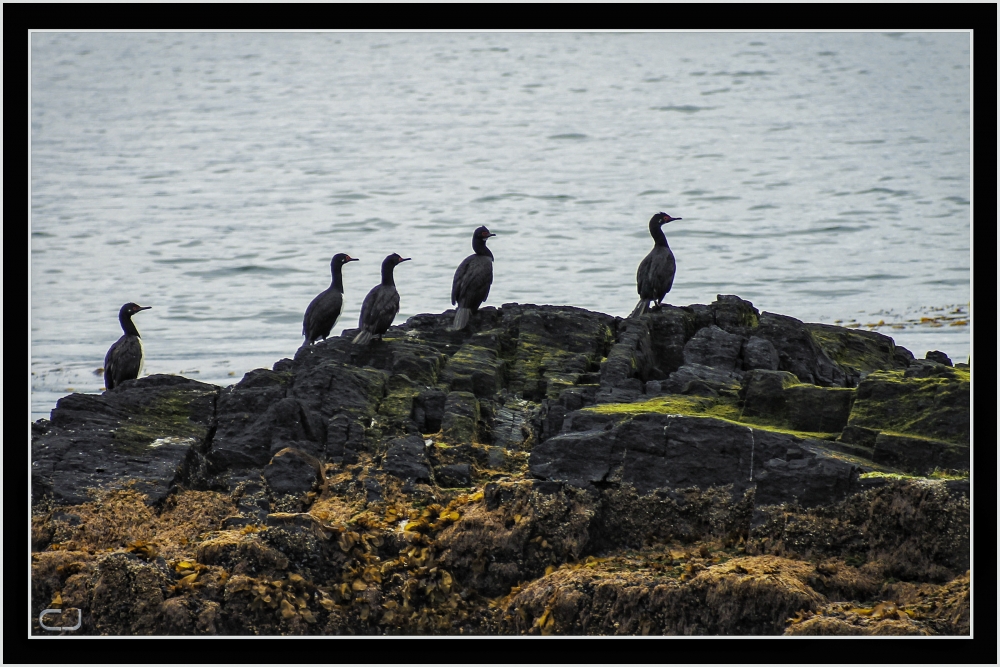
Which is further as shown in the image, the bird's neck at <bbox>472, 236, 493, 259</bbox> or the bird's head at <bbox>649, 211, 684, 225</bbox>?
the bird's head at <bbox>649, 211, 684, 225</bbox>

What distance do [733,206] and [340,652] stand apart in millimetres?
30280

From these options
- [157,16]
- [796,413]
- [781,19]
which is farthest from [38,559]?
[781,19]

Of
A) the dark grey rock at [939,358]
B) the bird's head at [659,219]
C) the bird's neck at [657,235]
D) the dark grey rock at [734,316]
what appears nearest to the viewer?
the dark grey rock at [939,358]

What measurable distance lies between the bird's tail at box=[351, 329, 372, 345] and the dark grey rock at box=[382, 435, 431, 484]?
87.4 inches

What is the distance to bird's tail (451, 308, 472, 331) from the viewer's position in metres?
12.5

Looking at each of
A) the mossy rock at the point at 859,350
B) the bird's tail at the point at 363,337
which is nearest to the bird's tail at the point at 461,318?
the bird's tail at the point at 363,337

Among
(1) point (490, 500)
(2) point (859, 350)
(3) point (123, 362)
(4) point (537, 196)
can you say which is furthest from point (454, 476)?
(4) point (537, 196)

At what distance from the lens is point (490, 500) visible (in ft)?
28.3

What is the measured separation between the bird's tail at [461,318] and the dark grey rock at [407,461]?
291cm

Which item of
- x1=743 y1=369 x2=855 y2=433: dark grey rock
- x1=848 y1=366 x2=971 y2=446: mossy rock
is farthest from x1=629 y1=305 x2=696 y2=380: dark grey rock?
x1=848 y1=366 x2=971 y2=446: mossy rock

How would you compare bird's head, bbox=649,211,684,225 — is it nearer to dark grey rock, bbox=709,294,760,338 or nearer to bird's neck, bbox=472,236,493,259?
dark grey rock, bbox=709,294,760,338

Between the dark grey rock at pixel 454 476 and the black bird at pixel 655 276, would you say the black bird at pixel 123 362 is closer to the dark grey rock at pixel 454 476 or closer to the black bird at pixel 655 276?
the dark grey rock at pixel 454 476

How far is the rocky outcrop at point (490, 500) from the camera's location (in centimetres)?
787

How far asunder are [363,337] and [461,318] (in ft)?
4.00
